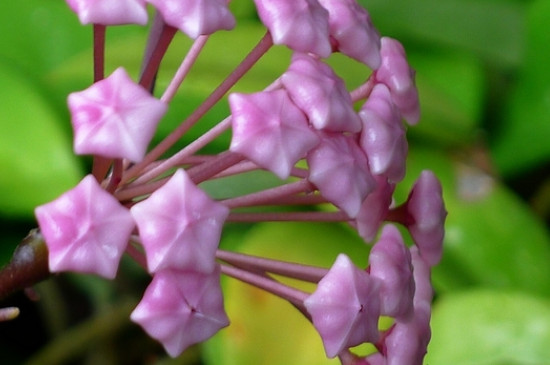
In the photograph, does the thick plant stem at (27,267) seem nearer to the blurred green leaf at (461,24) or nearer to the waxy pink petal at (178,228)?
the waxy pink petal at (178,228)

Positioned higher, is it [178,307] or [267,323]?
[178,307]

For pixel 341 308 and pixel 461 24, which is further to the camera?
pixel 461 24

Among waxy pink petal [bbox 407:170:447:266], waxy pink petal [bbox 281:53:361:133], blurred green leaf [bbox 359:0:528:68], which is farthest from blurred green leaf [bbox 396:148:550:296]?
waxy pink petal [bbox 281:53:361:133]

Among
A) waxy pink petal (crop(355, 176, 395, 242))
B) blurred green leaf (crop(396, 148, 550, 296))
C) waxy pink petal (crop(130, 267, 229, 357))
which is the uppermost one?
waxy pink petal (crop(130, 267, 229, 357))

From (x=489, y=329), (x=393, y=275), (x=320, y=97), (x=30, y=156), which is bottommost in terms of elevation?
(x=489, y=329)

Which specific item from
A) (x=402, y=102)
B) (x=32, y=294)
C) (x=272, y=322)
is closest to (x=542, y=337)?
(x=272, y=322)

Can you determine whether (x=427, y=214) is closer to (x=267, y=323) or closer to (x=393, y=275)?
(x=393, y=275)

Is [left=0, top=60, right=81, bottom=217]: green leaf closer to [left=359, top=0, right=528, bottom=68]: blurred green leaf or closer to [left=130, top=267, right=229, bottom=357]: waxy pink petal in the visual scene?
[left=130, top=267, right=229, bottom=357]: waxy pink petal

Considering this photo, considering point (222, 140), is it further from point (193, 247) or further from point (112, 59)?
point (193, 247)

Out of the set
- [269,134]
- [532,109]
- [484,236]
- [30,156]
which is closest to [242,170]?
[269,134]
